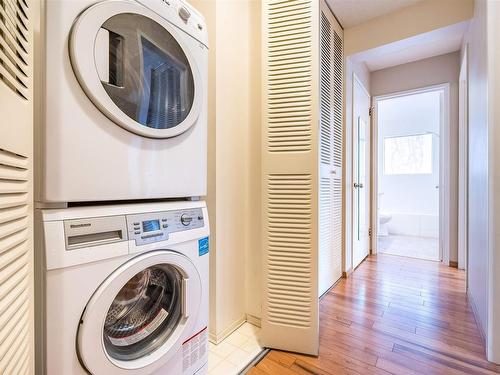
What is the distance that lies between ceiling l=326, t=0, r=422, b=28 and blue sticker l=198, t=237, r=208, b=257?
2154 millimetres

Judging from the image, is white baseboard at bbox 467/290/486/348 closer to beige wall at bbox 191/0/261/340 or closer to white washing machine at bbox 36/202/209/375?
beige wall at bbox 191/0/261/340

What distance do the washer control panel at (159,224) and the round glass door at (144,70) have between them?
0.31m

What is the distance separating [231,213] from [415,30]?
2.17m

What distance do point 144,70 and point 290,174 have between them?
84 centimetres

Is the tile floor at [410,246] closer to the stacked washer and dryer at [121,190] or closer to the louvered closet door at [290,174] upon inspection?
the louvered closet door at [290,174]

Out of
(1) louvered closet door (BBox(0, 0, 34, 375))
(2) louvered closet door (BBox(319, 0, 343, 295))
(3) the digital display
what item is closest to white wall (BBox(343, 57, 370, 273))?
(2) louvered closet door (BBox(319, 0, 343, 295))

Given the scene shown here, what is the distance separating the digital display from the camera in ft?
2.74

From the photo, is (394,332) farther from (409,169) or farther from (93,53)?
(409,169)

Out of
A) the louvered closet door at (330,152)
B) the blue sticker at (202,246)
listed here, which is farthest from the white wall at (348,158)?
the blue sticker at (202,246)

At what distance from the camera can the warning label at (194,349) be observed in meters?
0.99

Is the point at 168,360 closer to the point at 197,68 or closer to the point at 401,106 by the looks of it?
the point at 197,68

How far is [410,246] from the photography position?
12.2 ft

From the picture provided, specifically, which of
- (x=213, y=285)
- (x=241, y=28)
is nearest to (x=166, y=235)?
(x=213, y=285)

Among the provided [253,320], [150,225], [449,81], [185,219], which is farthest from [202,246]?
[449,81]
